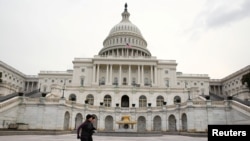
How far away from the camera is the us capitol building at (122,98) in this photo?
41.2 metres

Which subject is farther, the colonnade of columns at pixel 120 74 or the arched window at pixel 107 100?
the colonnade of columns at pixel 120 74

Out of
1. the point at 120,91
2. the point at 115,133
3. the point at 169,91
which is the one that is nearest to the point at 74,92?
the point at 120,91

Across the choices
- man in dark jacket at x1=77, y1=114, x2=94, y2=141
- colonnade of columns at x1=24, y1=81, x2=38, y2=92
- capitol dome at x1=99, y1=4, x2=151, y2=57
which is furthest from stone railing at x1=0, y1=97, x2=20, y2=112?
colonnade of columns at x1=24, y1=81, x2=38, y2=92

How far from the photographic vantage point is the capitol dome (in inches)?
4528

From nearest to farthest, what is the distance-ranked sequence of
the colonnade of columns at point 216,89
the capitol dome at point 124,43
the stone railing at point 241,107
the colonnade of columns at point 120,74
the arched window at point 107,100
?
1. the stone railing at point 241,107
2. the arched window at point 107,100
3. the colonnade of columns at point 120,74
4. the capitol dome at point 124,43
5. the colonnade of columns at point 216,89

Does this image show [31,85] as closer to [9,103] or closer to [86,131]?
[9,103]

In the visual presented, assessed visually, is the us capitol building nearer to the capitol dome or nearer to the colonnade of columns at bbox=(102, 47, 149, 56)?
the capitol dome

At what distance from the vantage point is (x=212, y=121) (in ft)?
135

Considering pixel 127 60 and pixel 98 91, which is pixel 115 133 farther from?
pixel 127 60

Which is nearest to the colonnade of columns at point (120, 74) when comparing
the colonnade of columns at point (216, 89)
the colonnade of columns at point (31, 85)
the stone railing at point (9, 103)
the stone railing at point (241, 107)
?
the colonnade of columns at point (216, 89)

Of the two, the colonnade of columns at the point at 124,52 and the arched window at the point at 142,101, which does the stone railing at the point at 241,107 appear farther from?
the colonnade of columns at the point at 124,52

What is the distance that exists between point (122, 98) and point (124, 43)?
58195mm

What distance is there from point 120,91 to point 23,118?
28904mm

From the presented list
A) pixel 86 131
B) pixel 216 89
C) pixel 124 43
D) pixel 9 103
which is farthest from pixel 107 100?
pixel 216 89
